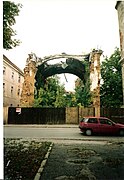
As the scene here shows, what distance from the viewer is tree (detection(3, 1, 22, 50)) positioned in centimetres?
624

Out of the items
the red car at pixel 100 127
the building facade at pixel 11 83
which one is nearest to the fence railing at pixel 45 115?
the building facade at pixel 11 83

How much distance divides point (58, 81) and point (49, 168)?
1744 centimetres

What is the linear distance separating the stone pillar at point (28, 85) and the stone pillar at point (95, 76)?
507 centimetres

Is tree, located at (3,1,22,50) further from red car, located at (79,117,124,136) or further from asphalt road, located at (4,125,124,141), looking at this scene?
red car, located at (79,117,124,136)

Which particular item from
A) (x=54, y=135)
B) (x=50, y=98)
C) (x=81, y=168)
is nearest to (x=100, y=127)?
(x=54, y=135)

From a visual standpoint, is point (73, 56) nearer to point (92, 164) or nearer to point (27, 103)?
point (27, 103)

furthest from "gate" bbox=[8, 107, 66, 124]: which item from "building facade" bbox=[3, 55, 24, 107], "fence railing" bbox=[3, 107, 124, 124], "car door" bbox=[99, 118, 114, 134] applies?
"car door" bbox=[99, 118, 114, 134]

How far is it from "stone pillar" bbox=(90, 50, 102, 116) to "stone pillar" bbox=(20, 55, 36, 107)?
5.07 meters

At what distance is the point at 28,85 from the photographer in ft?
63.4

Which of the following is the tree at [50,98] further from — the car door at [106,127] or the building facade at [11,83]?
the car door at [106,127]

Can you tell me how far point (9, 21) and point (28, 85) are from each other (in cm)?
1298

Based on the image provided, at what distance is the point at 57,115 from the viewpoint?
18000 millimetres

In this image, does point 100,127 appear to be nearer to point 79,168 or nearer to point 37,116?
point 79,168

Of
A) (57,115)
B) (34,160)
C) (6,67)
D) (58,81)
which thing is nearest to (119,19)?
(34,160)
